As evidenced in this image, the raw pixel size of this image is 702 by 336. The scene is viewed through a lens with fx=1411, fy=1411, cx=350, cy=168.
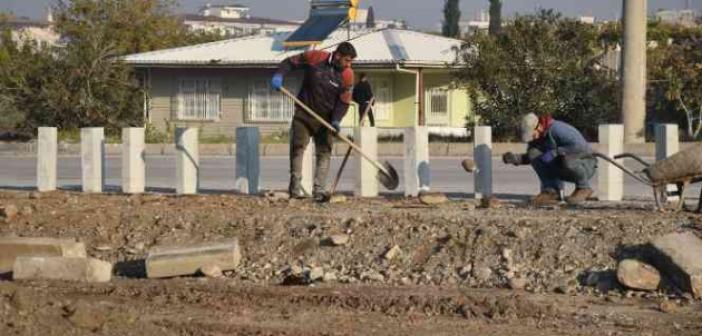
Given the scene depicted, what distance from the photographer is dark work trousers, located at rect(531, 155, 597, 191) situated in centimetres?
1302

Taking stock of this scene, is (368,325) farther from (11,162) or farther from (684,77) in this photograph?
(684,77)

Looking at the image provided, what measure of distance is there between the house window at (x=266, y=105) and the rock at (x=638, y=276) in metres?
28.7

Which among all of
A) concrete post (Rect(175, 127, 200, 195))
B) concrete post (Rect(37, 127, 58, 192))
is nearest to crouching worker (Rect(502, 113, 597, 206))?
concrete post (Rect(175, 127, 200, 195))

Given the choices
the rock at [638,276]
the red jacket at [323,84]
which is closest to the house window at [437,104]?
the red jacket at [323,84]

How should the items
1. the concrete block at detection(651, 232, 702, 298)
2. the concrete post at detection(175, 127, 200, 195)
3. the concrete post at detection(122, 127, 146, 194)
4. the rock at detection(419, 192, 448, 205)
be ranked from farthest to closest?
1. the concrete post at detection(122, 127, 146, 194)
2. the concrete post at detection(175, 127, 200, 195)
3. the rock at detection(419, 192, 448, 205)
4. the concrete block at detection(651, 232, 702, 298)

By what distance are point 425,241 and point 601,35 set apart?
2654cm

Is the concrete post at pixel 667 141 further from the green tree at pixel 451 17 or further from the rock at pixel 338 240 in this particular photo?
the green tree at pixel 451 17

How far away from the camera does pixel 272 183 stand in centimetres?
1805

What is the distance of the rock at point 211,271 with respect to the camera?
35.0ft

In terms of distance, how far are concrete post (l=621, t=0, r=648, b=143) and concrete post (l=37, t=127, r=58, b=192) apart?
13.9 m

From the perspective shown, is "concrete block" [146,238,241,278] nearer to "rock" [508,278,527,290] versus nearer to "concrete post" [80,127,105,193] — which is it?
"rock" [508,278,527,290]

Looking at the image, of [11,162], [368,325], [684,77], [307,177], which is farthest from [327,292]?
[684,77]

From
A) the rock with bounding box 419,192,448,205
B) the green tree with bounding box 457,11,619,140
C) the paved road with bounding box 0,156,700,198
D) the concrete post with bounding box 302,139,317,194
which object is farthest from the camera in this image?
the green tree with bounding box 457,11,619,140

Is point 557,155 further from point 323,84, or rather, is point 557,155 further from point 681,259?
point 681,259
